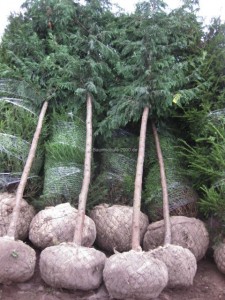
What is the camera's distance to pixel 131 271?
122 inches

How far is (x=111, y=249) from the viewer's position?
4.12 m

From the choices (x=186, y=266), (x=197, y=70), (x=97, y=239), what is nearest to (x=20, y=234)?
(x=97, y=239)

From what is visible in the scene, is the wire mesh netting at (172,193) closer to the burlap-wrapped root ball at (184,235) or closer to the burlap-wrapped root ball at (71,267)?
the burlap-wrapped root ball at (184,235)

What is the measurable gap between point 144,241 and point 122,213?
39 centimetres

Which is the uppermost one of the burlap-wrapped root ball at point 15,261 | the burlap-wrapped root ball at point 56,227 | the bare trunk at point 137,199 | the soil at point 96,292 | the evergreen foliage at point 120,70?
the evergreen foliage at point 120,70

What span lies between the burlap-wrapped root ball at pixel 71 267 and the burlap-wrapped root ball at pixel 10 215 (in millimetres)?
739

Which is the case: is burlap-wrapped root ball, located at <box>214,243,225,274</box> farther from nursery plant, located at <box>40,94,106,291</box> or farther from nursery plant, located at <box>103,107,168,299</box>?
nursery plant, located at <box>40,94,106,291</box>

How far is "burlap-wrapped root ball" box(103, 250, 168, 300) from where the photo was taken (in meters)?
3.06

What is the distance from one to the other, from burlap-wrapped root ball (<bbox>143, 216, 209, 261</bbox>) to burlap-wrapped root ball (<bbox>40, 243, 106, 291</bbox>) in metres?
0.81

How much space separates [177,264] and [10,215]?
5.84 feet

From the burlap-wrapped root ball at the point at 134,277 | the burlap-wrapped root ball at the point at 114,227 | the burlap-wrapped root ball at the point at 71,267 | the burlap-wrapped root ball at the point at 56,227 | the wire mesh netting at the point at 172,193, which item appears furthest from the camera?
the wire mesh netting at the point at 172,193

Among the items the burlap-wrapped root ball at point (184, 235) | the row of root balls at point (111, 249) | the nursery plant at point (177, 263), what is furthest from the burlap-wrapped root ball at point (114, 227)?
the nursery plant at point (177, 263)

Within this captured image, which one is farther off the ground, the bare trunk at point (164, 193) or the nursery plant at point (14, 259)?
the bare trunk at point (164, 193)

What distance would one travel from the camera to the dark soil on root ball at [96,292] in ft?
10.6
